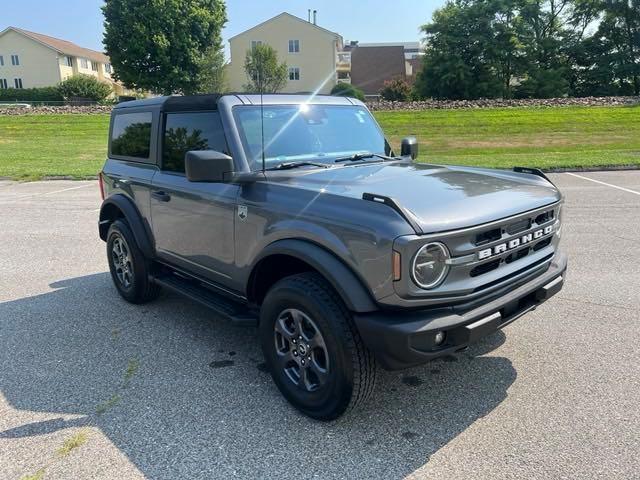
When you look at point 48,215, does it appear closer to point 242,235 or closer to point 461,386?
point 242,235

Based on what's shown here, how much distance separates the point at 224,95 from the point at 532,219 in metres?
2.31

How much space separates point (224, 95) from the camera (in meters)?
3.90

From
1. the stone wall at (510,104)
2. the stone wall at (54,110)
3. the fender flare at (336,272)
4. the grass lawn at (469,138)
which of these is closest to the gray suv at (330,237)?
the fender flare at (336,272)

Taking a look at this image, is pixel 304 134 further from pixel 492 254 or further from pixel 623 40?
pixel 623 40

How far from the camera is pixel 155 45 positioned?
1954 inches

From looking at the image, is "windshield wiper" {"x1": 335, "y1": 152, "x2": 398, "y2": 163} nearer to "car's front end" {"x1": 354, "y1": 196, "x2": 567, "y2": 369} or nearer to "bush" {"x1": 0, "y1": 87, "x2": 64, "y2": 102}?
"car's front end" {"x1": 354, "y1": 196, "x2": 567, "y2": 369}

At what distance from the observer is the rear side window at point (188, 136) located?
385 centimetres

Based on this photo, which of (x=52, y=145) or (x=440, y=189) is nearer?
(x=440, y=189)

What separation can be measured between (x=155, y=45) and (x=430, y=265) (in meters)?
52.9

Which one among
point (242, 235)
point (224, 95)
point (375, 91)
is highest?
point (375, 91)

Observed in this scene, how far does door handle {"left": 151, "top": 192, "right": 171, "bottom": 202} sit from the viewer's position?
169 inches

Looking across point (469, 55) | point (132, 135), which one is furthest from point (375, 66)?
point (132, 135)

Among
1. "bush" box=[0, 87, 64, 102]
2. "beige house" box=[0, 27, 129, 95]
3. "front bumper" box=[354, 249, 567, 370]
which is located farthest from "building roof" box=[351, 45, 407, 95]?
"front bumper" box=[354, 249, 567, 370]

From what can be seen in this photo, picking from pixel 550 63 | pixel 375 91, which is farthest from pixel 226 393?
pixel 375 91
